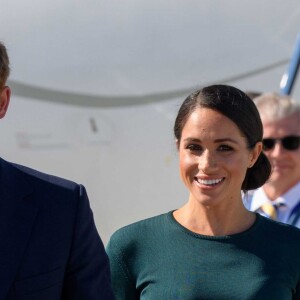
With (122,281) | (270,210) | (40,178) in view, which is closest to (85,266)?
(40,178)

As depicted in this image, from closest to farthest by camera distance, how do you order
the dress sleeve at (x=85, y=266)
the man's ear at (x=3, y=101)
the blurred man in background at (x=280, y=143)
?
1. the man's ear at (x=3, y=101)
2. the dress sleeve at (x=85, y=266)
3. the blurred man in background at (x=280, y=143)

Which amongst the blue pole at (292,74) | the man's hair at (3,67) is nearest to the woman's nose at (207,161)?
the man's hair at (3,67)

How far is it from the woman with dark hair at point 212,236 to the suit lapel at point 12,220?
420mm

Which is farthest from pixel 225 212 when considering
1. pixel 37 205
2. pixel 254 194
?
pixel 254 194

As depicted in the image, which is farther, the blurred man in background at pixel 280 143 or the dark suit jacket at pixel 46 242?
the blurred man in background at pixel 280 143

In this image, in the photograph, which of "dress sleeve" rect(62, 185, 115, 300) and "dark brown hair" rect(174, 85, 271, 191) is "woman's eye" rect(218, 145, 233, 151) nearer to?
"dark brown hair" rect(174, 85, 271, 191)

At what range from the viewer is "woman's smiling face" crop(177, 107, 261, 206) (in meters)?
2.19

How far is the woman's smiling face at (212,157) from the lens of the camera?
2.19 meters

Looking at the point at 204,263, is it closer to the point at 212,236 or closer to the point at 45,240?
the point at 212,236

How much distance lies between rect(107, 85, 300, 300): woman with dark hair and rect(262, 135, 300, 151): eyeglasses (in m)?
0.94

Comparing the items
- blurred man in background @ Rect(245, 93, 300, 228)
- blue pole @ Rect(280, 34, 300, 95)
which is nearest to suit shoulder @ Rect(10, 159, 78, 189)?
blurred man in background @ Rect(245, 93, 300, 228)

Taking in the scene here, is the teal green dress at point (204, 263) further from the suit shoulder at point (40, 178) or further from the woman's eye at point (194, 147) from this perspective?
the suit shoulder at point (40, 178)

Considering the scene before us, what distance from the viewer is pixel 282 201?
10.0 ft

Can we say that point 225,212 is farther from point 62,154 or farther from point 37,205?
point 62,154
